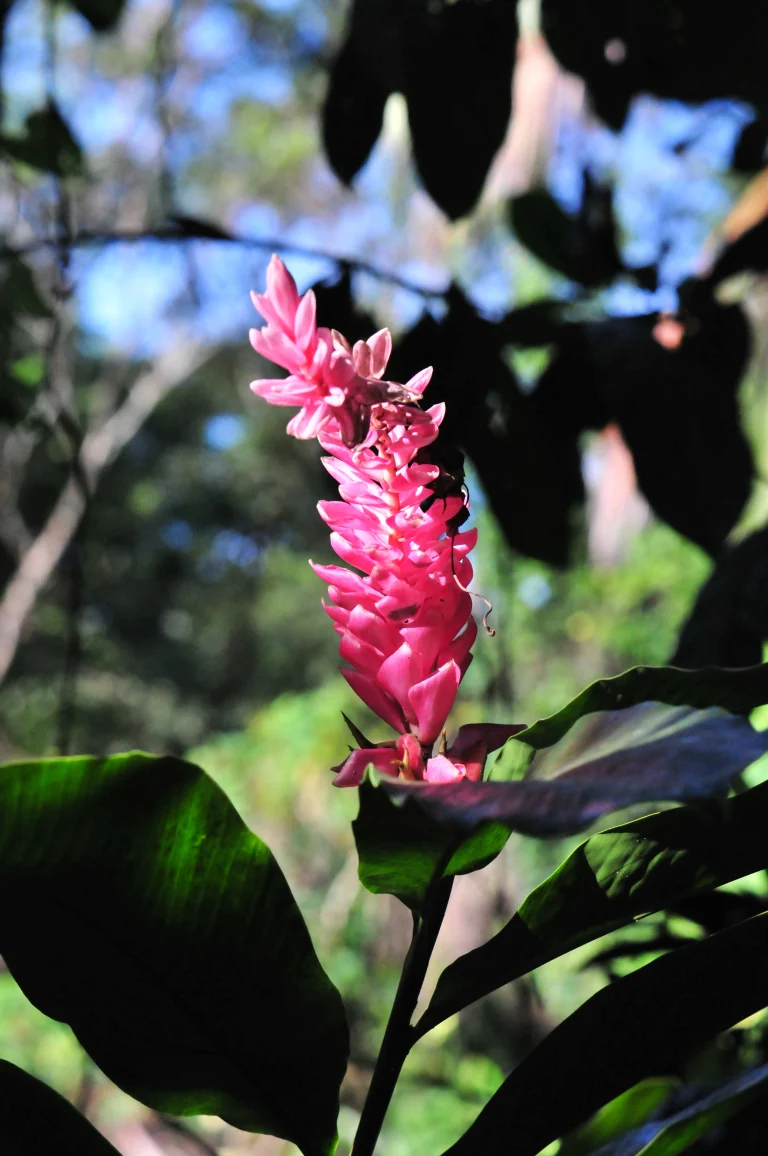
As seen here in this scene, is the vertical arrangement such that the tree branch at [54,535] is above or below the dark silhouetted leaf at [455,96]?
above

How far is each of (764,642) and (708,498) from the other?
0.46 ft

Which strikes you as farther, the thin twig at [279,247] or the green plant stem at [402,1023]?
the thin twig at [279,247]

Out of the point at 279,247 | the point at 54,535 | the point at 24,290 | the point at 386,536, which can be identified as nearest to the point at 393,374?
the point at 279,247

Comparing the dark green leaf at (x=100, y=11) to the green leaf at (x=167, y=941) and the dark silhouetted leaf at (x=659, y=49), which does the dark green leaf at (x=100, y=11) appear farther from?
the green leaf at (x=167, y=941)

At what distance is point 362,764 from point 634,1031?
0.15 metres

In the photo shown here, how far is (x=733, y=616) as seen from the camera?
0.85 meters

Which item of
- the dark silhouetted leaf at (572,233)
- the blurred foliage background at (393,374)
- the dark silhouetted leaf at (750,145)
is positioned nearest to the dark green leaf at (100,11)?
the blurred foliage background at (393,374)

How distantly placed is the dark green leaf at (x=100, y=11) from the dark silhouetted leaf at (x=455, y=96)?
0.61 m

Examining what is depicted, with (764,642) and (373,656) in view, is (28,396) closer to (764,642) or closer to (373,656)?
(764,642)

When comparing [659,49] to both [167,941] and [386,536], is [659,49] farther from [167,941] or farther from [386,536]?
[167,941]

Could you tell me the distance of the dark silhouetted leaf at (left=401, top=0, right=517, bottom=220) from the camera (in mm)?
813

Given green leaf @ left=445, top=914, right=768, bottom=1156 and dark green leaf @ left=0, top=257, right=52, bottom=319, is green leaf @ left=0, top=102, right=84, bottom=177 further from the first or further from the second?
green leaf @ left=445, top=914, right=768, bottom=1156

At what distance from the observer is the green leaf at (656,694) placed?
1.19 feet

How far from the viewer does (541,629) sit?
5012mm
